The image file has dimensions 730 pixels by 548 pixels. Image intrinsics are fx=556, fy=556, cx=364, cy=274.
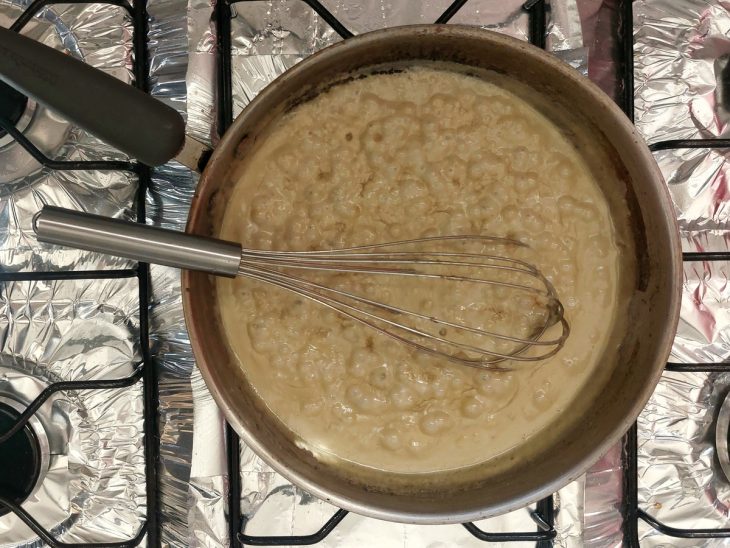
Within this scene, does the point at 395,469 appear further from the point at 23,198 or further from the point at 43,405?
the point at 23,198

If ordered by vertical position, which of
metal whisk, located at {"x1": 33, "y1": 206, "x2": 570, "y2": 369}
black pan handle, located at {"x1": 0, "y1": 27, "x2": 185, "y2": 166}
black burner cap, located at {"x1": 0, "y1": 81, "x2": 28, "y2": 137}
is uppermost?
black burner cap, located at {"x1": 0, "y1": 81, "x2": 28, "y2": 137}

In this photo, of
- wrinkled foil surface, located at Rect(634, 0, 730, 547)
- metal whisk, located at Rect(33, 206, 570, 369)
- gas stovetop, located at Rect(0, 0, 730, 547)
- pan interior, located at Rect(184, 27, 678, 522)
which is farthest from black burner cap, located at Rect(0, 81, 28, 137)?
wrinkled foil surface, located at Rect(634, 0, 730, 547)

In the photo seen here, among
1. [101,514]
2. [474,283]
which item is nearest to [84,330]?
[101,514]

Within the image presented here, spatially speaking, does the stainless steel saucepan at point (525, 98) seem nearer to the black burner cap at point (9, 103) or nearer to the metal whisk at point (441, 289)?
the metal whisk at point (441, 289)

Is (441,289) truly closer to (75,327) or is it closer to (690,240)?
(690,240)

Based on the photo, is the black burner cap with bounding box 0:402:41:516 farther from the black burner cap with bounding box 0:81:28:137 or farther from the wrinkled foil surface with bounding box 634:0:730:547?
the wrinkled foil surface with bounding box 634:0:730:547

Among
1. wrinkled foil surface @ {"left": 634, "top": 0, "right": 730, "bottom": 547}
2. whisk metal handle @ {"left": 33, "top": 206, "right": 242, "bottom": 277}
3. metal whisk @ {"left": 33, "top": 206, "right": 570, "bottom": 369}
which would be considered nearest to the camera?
whisk metal handle @ {"left": 33, "top": 206, "right": 242, "bottom": 277}
